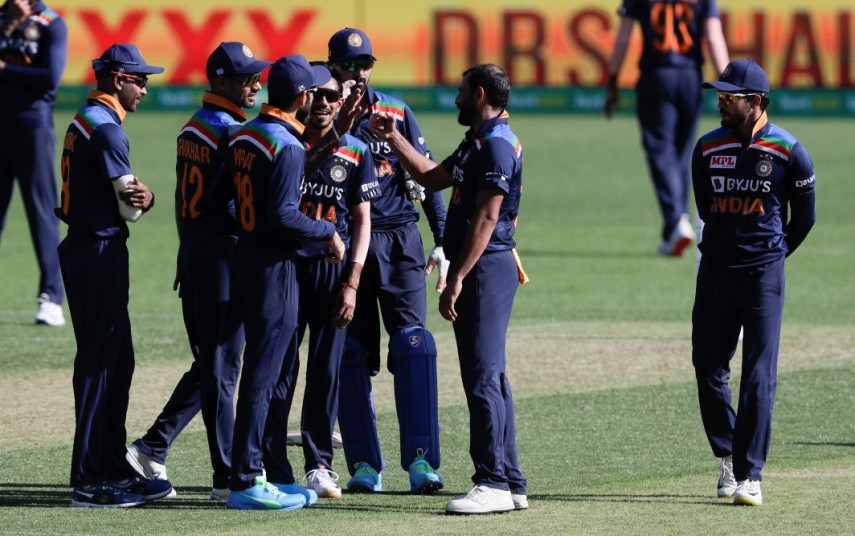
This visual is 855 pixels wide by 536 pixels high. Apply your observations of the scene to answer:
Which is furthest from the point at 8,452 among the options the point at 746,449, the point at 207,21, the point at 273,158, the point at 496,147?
the point at 207,21

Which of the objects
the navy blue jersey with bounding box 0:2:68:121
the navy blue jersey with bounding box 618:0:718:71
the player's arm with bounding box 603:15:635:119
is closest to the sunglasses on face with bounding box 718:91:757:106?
the navy blue jersey with bounding box 0:2:68:121

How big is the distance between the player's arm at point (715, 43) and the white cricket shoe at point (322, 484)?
9.71 metres

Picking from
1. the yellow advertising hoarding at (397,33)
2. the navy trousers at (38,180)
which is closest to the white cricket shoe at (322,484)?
the navy trousers at (38,180)

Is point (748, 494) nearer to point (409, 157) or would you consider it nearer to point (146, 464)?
point (409, 157)

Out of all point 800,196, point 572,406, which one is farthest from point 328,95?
point 572,406

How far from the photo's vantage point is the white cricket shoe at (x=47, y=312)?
1408 centimetres

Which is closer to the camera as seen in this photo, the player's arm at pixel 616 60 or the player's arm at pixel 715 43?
the player's arm at pixel 715 43

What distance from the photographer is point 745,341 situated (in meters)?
8.40

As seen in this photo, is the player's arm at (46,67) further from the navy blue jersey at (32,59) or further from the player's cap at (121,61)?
the player's cap at (121,61)

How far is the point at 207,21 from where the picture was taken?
33.2m

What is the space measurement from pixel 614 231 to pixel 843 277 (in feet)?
13.8

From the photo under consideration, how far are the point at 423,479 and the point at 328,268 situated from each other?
3.84ft

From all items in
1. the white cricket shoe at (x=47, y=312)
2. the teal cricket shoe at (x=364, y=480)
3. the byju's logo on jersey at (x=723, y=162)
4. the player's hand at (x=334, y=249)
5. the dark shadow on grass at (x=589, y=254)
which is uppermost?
the byju's logo on jersey at (x=723, y=162)

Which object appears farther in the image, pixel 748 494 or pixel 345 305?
pixel 345 305
